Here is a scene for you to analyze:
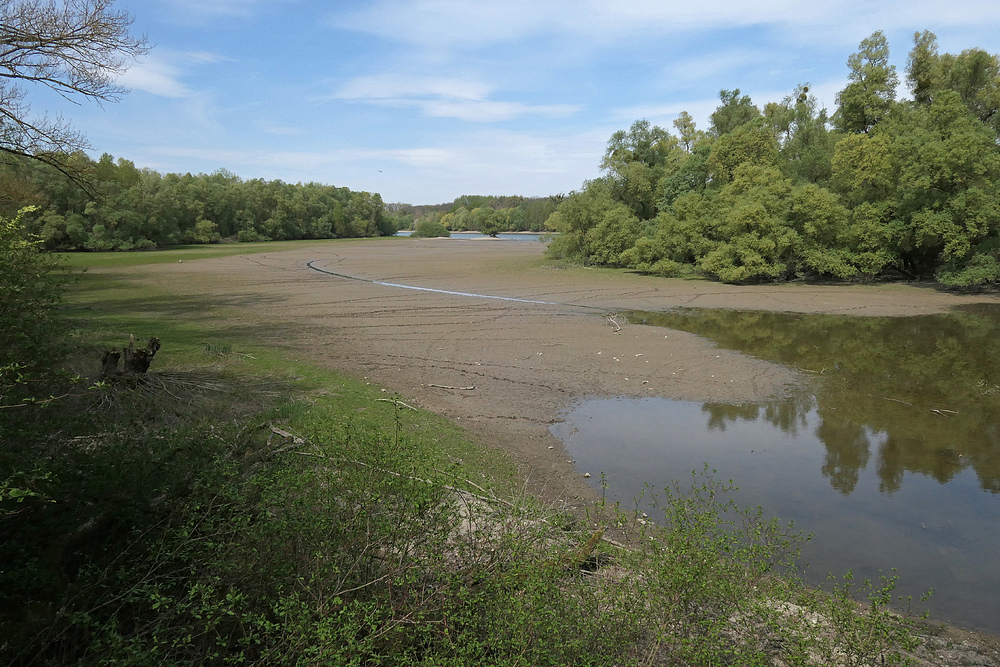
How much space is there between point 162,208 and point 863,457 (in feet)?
222

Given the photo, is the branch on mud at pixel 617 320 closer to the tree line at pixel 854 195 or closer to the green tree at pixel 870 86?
the tree line at pixel 854 195

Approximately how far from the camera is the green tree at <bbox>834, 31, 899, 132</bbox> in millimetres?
32781

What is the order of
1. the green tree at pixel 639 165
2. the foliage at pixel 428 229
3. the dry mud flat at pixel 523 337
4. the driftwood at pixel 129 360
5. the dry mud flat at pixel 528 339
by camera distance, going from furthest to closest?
the foliage at pixel 428 229 < the green tree at pixel 639 165 < the dry mud flat at pixel 523 337 < the dry mud flat at pixel 528 339 < the driftwood at pixel 129 360

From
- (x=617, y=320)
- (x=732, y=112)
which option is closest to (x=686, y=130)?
(x=732, y=112)

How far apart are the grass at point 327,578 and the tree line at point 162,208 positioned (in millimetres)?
13546

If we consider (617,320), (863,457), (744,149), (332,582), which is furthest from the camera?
(744,149)

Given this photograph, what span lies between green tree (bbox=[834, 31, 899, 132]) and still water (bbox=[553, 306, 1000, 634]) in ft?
76.0

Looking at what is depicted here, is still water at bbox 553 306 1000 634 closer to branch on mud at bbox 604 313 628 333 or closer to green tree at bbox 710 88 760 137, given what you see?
branch on mud at bbox 604 313 628 333

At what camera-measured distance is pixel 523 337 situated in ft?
57.8

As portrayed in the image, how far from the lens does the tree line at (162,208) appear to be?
1844 centimetres

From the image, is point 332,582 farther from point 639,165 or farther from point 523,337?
point 639,165

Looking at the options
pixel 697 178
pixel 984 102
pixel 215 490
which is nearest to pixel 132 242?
pixel 697 178

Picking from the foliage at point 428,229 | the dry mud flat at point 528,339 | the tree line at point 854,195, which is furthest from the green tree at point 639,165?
the foliage at point 428,229

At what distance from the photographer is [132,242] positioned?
57.7 metres
